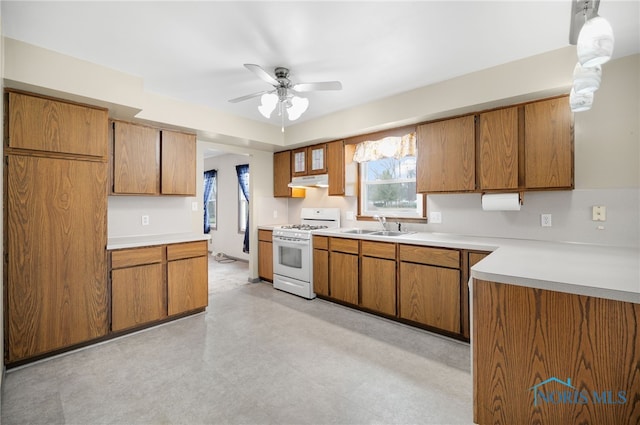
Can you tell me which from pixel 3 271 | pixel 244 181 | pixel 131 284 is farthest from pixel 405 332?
pixel 244 181

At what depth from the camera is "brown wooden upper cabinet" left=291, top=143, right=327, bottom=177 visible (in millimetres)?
4266

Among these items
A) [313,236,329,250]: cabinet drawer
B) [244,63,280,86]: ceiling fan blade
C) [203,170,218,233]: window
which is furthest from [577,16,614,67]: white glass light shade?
[203,170,218,233]: window

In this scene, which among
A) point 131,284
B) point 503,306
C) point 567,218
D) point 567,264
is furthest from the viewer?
point 131,284

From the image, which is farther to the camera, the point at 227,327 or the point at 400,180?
the point at 400,180

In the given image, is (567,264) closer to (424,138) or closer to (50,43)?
(424,138)

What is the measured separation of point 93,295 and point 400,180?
3515 mm

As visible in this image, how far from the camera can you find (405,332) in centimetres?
287

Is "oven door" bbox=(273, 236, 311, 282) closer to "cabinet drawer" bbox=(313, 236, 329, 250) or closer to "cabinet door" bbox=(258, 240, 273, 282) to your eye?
"cabinet drawer" bbox=(313, 236, 329, 250)

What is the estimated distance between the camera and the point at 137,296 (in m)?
2.85

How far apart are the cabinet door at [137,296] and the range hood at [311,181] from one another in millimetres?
2209

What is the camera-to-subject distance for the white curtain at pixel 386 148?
344 centimetres

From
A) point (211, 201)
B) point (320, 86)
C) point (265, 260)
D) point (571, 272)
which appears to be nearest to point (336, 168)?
point (320, 86)

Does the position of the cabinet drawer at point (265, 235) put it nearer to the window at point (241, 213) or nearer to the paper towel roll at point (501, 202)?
the window at point (241, 213)

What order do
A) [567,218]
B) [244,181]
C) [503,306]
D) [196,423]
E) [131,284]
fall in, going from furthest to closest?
[244,181], [131,284], [567,218], [196,423], [503,306]
